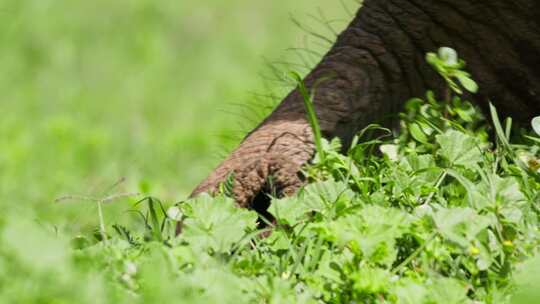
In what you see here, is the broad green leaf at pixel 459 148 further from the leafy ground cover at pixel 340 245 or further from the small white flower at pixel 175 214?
the small white flower at pixel 175 214

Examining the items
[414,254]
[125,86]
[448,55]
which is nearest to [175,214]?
[414,254]

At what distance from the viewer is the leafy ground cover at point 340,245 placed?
72.7 inches

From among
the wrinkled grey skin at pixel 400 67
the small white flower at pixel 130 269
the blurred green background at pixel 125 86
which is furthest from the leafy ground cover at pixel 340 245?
the blurred green background at pixel 125 86

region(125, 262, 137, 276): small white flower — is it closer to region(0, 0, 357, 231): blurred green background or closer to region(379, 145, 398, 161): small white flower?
region(379, 145, 398, 161): small white flower

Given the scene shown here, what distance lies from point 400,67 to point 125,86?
4105mm

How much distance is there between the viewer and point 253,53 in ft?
25.0

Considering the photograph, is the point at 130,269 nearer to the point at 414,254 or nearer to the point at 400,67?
the point at 414,254

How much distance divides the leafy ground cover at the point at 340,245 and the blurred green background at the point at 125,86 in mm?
2426

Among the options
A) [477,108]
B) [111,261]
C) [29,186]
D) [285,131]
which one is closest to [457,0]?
[477,108]

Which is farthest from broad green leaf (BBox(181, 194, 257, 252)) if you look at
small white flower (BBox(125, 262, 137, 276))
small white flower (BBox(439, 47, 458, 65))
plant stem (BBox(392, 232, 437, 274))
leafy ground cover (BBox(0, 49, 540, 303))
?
small white flower (BBox(439, 47, 458, 65))

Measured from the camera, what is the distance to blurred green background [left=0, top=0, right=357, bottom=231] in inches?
217

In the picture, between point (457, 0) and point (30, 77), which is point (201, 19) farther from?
point (457, 0)

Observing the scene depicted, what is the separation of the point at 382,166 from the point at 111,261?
79 cm

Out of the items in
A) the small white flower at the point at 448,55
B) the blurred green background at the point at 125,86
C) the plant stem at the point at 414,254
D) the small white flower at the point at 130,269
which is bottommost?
the blurred green background at the point at 125,86
